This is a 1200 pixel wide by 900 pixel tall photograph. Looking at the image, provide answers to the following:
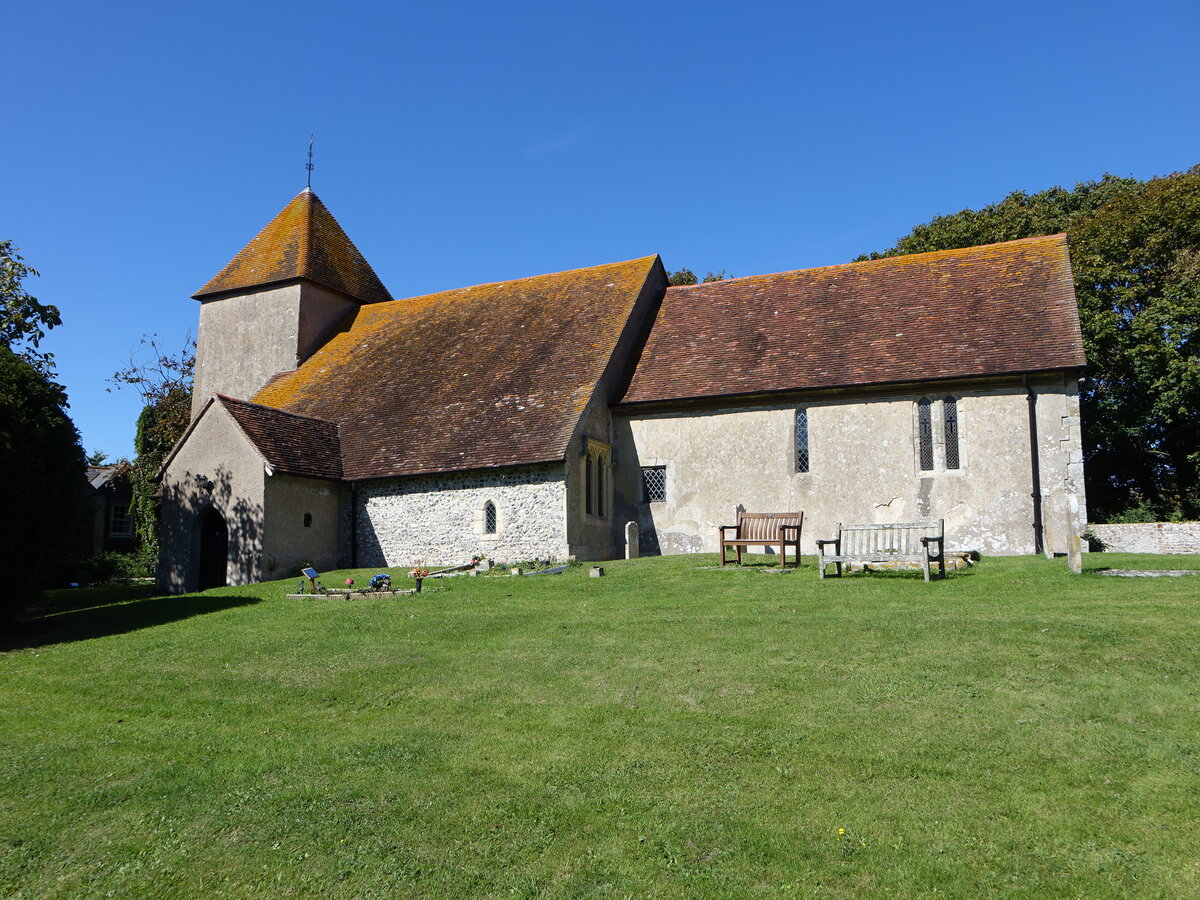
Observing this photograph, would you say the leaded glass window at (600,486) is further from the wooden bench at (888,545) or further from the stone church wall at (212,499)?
the stone church wall at (212,499)

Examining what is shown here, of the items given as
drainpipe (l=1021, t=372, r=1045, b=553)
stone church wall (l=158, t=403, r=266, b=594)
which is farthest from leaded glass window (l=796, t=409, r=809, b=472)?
stone church wall (l=158, t=403, r=266, b=594)

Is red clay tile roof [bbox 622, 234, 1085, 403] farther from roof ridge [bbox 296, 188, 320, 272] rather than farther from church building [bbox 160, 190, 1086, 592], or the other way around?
roof ridge [bbox 296, 188, 320, 272]

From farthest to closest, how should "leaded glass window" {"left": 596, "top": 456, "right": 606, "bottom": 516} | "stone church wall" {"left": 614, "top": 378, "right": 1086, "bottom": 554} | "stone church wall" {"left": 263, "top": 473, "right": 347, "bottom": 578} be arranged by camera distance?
"leaded glass window" {"left": 596, "top": 456, "right": 606, "bottom": 516} < "stone church wall" {"left": 263, "top": 473, "right": 347, "bottom": 578} < "stone church wall" {"left": 614, "top": 378, "right": 1086, "bottom": 554}

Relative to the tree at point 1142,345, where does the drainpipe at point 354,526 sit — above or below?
below

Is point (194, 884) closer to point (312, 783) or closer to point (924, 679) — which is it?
point (312, 783)

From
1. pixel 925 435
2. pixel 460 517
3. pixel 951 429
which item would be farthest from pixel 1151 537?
pixel 460 517

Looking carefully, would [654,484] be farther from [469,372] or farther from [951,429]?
[951,429]

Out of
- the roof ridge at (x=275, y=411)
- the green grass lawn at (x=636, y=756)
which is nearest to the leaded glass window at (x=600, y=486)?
the roof ridge at (x=275, y=411)

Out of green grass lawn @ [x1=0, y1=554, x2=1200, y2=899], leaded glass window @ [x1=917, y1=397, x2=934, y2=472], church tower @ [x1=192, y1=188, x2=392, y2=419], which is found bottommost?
green grass lawn @ [x1=0, y1=554, x2=1200, y2=899]

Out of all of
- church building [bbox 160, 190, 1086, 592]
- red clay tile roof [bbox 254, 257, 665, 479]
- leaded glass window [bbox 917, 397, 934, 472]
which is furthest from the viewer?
red clay tile roof [bbox 254, 257, 665, 479]

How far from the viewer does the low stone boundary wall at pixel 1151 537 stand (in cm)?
1983

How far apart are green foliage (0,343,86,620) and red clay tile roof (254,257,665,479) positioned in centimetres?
791

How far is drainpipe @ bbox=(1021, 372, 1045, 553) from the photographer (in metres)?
19.9

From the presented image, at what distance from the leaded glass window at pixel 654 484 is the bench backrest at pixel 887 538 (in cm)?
775
